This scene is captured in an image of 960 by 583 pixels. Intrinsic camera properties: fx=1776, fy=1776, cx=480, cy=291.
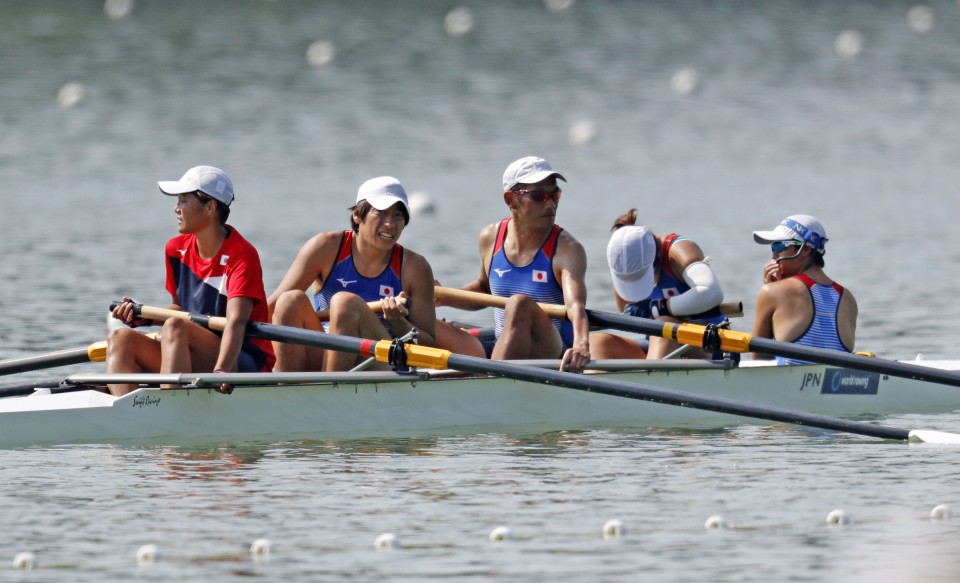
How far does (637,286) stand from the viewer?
426 inches

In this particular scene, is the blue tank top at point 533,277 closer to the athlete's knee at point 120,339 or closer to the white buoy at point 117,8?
the athlete's knee at point 120,339

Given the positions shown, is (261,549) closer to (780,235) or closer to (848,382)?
(780,235)

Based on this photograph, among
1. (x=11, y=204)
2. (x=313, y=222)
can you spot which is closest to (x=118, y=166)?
(x=11, y=204)

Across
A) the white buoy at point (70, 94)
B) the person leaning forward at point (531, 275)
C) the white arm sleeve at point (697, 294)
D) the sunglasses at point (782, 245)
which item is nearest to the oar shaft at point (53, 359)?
the person leaning forward at point (531, 275)

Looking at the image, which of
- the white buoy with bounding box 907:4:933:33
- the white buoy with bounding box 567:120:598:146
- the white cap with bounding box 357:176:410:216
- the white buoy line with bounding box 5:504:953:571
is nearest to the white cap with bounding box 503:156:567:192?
the white cap with bounding box 357:176:410:216

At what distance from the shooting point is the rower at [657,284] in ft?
34.7

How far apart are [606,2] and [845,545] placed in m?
38.3

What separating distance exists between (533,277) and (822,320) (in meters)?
1.75

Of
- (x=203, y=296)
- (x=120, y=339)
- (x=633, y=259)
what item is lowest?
(x=120, y=339)

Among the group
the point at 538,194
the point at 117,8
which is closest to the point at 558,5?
the point at 117,8

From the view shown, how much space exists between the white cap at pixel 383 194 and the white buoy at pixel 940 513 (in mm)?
3357

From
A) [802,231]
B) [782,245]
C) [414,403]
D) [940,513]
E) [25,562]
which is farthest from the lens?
[782,245]

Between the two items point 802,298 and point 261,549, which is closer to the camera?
point 261,549

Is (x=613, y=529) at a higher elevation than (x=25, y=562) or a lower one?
higher
